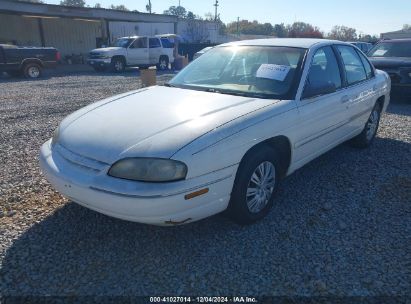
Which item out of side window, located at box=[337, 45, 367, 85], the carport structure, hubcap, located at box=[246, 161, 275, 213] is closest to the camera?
hubcap, located at box=[246, 161, 275, 213]

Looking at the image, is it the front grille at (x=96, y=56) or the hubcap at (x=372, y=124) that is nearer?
the hubcap at (x=372, y=124)

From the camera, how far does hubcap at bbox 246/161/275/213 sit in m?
3.03

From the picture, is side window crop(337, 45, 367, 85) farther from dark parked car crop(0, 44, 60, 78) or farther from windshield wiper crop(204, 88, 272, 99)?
dark parked car crop(0, 44, 60, 78)

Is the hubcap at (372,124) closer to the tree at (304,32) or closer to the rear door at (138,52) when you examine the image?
the rear door at (138,52)

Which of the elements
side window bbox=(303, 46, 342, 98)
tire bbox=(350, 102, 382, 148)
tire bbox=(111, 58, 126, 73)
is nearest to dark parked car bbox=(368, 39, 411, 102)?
tire bbox=(350, 102, 382, 148)

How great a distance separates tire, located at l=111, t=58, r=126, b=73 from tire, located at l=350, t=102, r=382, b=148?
52.8 ft

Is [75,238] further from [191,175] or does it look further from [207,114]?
[207,114]

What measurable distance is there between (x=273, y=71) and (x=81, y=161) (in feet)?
6.72

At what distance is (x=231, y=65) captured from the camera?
3.89 m

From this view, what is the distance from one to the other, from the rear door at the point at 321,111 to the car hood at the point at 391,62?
5579 millimetres

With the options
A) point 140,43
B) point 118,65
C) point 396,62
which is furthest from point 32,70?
point 396,62

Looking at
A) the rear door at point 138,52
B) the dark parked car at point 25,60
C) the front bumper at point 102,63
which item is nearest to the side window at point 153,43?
the rear door at point 138,52

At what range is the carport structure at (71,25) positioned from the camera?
22625 mm

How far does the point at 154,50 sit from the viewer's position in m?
20.4
